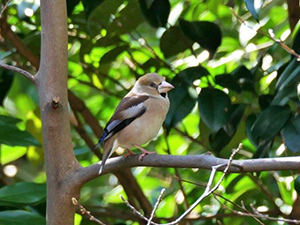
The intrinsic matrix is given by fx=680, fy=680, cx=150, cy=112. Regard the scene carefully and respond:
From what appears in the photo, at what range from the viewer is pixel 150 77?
11.7 ft

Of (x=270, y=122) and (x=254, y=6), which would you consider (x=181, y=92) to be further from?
(x=254, y=6)

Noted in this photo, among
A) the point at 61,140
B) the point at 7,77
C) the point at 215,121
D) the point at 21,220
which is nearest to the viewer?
the point at 61,140

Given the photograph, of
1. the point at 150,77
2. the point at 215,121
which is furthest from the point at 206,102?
the point at 150,77

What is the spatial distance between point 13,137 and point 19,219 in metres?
0.41

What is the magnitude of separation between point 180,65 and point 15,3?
3.39 feet

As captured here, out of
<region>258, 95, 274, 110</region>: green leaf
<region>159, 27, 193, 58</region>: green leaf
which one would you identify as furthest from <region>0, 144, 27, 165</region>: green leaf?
<region>258, 95, 274, 110</region>: green leaf

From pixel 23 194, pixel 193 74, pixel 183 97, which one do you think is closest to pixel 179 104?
pixel 183 97

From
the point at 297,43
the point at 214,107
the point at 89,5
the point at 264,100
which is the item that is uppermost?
the point at 89,5

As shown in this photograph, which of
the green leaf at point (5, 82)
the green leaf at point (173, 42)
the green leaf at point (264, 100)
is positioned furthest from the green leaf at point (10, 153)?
the green leaf at point (264, 100)

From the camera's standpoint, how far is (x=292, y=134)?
301 cm

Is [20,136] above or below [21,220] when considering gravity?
above

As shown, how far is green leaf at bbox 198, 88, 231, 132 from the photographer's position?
317 centimetres

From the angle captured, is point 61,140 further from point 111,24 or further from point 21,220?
point 111,24

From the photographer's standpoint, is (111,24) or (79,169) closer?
(79,169)
